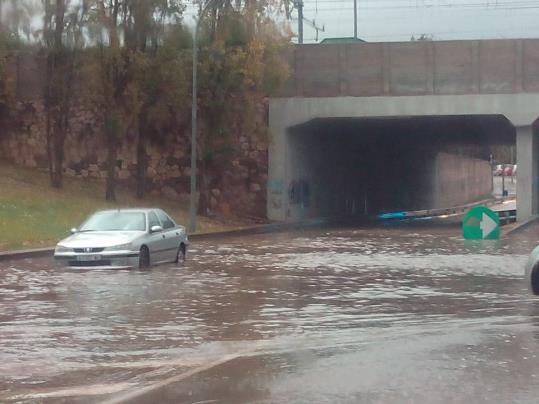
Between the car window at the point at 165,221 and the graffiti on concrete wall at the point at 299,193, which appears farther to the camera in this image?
the graffiti on concrete wall at the point at 299,193

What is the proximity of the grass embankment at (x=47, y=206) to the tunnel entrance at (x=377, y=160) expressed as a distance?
685cm

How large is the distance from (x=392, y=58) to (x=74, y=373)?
35.3 meters

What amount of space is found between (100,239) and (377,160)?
4012cm

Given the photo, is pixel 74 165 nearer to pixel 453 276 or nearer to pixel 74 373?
pixel 453 276

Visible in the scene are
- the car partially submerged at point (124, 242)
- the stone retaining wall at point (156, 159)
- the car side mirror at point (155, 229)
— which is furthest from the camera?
the stone retaining wall at point (156, 159)

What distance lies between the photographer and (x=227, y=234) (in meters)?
35.5

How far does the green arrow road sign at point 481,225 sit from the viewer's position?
101 feet

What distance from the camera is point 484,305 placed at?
46.9ft

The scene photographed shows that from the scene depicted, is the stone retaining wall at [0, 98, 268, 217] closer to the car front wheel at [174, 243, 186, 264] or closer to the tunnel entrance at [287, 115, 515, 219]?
the tunnel entrance at [287, 115, 515, 219]

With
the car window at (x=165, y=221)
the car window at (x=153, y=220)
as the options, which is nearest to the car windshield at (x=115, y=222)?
the car window at (x=153, y=220)

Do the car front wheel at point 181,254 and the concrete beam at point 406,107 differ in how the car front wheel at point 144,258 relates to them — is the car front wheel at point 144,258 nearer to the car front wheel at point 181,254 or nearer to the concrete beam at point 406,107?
the car front wheel at point 181,254

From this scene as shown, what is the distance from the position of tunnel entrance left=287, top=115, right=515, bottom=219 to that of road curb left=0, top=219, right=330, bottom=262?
114 cm

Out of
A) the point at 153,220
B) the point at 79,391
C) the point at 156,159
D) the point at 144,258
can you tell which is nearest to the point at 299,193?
the point at 156,159

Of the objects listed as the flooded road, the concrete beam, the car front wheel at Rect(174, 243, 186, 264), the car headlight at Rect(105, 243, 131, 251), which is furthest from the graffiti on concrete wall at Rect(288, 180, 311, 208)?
the car headlight at Rect(105, 243, 131, 251)
